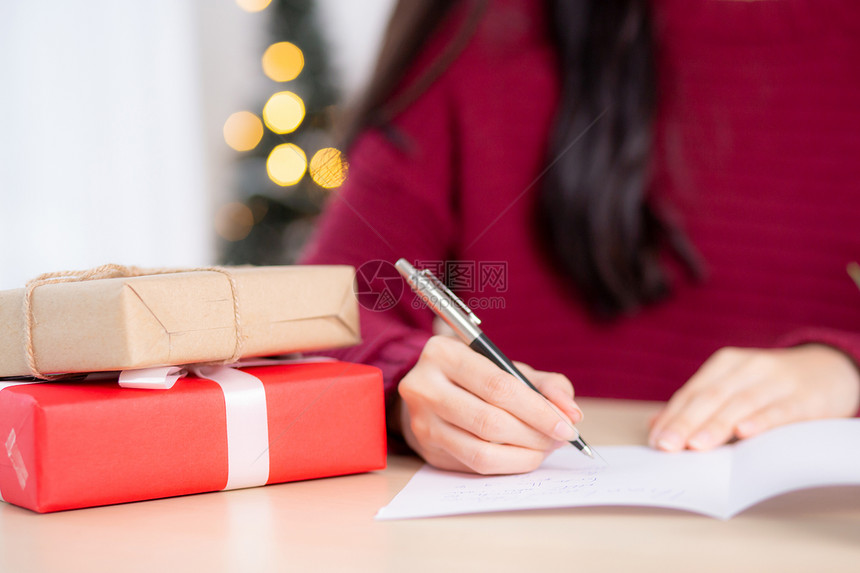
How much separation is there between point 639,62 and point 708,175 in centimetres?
20

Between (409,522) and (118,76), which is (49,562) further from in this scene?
(118,76)

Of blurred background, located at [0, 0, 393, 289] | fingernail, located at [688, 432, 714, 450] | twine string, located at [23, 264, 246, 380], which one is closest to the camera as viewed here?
twine string, located at [23, 264, 246, 380]

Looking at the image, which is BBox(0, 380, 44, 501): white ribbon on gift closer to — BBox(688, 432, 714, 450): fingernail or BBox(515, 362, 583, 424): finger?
BBox(515, 362, 583, 424): finger

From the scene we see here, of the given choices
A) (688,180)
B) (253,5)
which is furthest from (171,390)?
(253,5)

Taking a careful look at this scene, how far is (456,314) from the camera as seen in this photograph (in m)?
0.52

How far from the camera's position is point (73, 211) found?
2.09 m

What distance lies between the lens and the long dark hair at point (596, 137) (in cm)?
100

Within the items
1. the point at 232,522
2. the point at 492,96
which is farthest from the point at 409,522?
the point at 492,96

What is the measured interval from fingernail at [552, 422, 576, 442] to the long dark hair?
1.74 ft

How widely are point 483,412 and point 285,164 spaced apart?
1.88 meters

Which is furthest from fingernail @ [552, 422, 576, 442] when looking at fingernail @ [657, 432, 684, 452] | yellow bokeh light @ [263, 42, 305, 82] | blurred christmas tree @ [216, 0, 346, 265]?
yellow bokeh light @ [263, 42, 305, 82]

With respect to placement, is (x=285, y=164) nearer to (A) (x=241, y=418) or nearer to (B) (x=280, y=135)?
(B) (x=280, y=135)

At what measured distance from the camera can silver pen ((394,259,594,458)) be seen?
1.71 ft

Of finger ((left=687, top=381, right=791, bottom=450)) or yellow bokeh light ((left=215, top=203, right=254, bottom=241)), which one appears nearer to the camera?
finger ((left=687, top=381, right=791, bottom=450))
